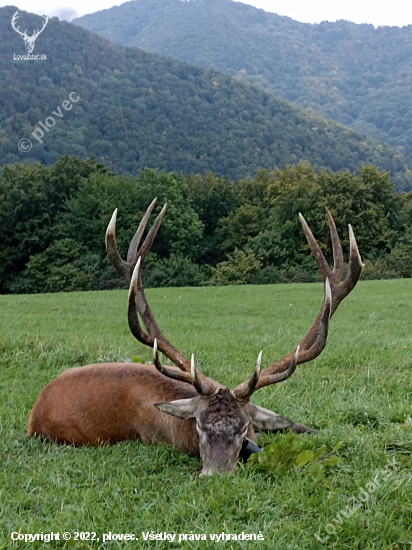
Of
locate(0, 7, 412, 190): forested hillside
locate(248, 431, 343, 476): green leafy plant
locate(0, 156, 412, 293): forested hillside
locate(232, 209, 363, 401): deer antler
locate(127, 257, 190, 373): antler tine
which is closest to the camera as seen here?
locate(248, 431, 343, 476): green leafy plant

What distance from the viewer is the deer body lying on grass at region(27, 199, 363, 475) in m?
3.69

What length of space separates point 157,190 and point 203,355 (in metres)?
43.5

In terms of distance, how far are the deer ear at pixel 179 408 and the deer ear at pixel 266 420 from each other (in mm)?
423

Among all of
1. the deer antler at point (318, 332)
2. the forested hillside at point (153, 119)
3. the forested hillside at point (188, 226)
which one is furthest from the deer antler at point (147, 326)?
the forested hillside at point (153, 119)

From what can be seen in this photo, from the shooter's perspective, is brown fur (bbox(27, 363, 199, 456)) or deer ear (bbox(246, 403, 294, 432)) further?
brown fur (bbox(27, 363, 199, 456))

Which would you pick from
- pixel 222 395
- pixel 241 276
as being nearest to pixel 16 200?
pixel 241 276

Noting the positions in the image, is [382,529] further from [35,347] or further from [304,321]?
[304,321]

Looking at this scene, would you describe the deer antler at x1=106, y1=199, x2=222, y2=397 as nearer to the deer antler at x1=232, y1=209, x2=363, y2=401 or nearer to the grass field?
the deer antler at x1=232, y1=209, x2=363, y2=401

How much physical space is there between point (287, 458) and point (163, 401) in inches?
47.6

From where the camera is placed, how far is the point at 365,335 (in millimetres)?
9844

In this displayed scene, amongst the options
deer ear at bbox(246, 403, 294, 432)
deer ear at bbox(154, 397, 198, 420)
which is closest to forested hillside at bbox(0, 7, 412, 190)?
deer ear at bbox(154, 397, 198, 420)

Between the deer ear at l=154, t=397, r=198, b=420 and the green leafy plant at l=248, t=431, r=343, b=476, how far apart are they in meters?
0.62

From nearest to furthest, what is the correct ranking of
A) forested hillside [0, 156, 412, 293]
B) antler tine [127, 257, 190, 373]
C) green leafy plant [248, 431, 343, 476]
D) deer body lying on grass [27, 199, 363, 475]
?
1. green leafy plant [248, 431, 343, 476]
2. deer body lying on grass [27, 199, 363, 475]
3. antler tine [127, 257, 190, 373]
4. forested hillside [0, 156, 412, 293]

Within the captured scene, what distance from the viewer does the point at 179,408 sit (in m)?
3.89
